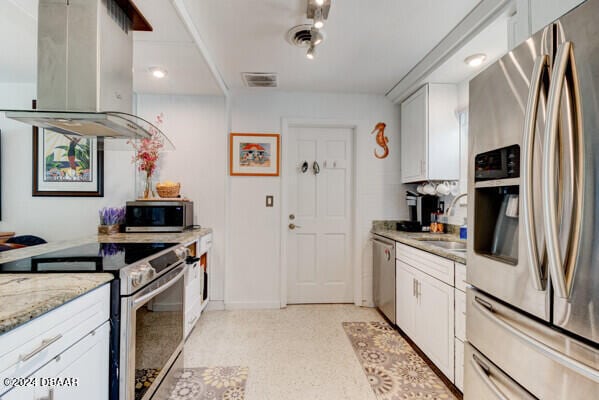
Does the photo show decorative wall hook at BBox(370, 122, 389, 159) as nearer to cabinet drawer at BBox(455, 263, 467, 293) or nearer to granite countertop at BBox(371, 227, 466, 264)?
granite countertop at BBox(371, 227, 466, 264)

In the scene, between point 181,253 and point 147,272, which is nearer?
point 147,272

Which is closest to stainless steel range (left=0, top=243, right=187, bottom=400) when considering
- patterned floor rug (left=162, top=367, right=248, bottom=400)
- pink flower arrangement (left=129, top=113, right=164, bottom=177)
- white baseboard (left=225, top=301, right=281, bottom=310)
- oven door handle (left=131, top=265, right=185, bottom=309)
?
oven door handle (left=131, top=265, right=185, bottom=309)

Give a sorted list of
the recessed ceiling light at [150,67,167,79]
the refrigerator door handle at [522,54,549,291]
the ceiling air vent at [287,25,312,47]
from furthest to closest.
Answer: the recessed ceiling light at [150,67,167,79]
the ceiling air vent at [287,25,312,47]
the refrigerator door handle at [522,54,549,291]

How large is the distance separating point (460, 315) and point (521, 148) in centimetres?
119

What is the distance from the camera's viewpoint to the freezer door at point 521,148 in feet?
2.85

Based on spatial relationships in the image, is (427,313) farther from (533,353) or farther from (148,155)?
(148,155)

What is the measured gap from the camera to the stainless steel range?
119 cm

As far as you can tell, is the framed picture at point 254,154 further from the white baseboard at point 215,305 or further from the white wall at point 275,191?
the white baseboard at point 215,305

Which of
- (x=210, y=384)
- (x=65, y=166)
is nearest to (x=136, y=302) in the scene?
(x=210, y=384)

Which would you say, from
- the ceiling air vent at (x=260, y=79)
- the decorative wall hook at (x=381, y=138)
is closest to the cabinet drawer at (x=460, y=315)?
the decorative wall hook at (x=381, y=138)

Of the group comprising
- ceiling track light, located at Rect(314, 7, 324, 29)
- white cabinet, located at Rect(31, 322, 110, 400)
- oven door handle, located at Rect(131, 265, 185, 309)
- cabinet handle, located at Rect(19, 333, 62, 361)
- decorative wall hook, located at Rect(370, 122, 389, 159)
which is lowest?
white cabinet, located at Rect(31, 322, 110, 400)

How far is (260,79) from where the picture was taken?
2.88m

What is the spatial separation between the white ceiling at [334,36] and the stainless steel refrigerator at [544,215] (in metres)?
0.99

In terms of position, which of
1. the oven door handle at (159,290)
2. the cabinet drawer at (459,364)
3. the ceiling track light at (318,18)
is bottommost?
the cabinet drawer at (459,364)
